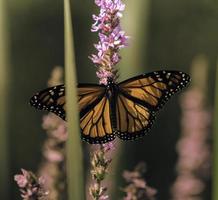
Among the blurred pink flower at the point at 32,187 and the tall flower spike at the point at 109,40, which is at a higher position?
the tall flower spike at the point at 109,40

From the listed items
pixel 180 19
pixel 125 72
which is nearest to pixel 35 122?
pixel 180 19

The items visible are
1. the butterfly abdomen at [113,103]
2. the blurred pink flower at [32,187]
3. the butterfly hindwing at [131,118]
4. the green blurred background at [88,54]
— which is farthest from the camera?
the green blurred background at [88,54]

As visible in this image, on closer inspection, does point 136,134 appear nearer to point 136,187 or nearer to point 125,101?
point 125,101

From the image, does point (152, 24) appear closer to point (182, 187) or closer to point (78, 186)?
point (182, 187)

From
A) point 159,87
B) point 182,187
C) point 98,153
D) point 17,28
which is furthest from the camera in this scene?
point 17,28

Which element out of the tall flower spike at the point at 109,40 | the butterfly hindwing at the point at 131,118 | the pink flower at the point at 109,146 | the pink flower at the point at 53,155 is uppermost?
the tall flower spike at the point at 109,40

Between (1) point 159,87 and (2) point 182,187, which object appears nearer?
(1) point 159,87

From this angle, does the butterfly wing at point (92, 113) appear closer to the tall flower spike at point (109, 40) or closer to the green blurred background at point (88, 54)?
the tall flower spike at point (109, 40)

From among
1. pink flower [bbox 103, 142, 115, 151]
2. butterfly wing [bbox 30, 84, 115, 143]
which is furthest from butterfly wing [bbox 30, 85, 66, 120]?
pink flower [bbox 103, 142, 115, 151]

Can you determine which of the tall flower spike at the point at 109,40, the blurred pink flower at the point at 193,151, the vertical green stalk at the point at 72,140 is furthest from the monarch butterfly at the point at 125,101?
the vertical green stalk at the point at 72,140
